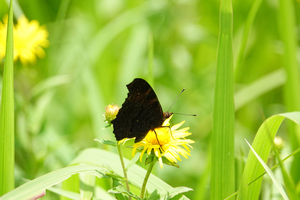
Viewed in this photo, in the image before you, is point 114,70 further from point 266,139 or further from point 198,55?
point 266,139

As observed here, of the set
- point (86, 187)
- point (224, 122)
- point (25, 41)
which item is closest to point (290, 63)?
Answer: point (224, 122)

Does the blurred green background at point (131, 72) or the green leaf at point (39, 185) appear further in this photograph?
the blurred green background at point (131, 72)

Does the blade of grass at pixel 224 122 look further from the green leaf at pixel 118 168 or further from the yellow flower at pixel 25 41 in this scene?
the yellow flower at pixel 25 41

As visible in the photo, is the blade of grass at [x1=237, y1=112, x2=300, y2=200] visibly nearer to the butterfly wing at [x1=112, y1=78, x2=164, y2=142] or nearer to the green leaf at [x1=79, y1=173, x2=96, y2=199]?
the butterfly wing at [x1=112, y1=78, x2=164, y2=142]

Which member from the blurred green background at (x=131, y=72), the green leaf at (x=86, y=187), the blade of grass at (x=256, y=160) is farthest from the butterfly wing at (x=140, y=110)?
the blurred green background at (x=131, y=72)

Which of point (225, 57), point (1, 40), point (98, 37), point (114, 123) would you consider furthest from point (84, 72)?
point (225, 57)
